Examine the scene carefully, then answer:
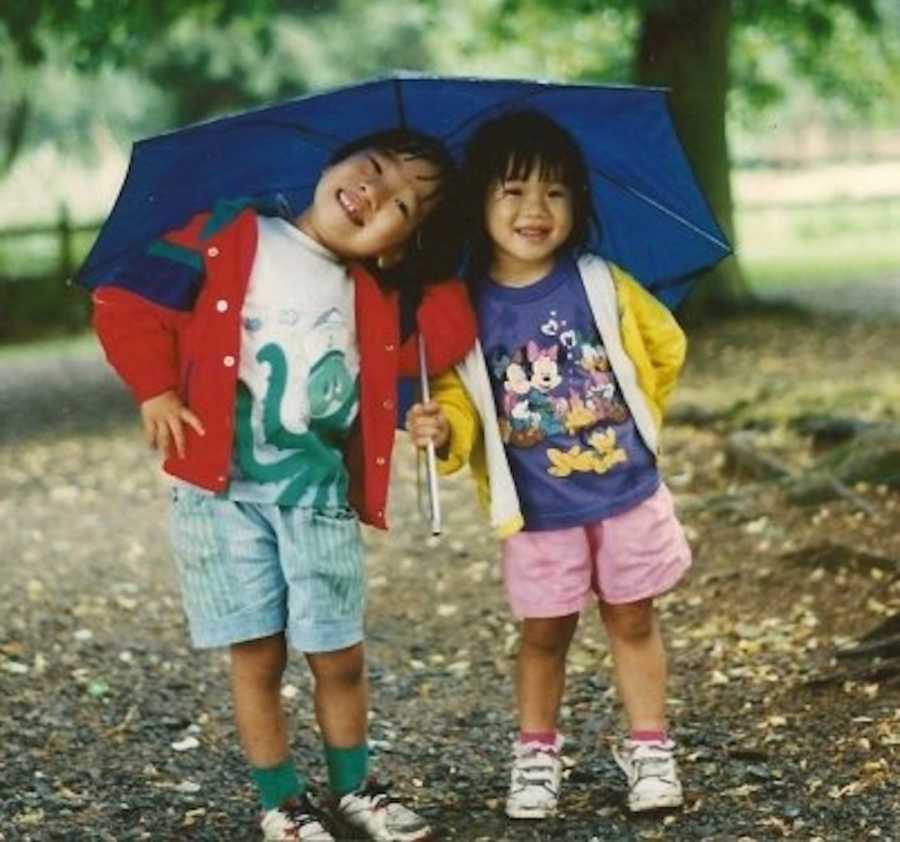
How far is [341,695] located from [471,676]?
1.78 m

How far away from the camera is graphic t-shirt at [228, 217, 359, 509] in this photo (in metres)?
3.50

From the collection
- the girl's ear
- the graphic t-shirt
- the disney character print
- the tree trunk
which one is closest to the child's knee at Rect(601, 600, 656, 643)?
the disney character print

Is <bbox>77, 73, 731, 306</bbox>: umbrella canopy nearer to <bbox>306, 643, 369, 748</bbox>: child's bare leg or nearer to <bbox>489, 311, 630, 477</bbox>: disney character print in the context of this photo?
<bbox>489, 311, 630, 477</bbox>: disney character print

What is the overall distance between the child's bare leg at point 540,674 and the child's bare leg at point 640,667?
98mm

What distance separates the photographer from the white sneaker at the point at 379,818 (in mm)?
3666

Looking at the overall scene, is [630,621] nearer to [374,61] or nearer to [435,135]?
[435,135]

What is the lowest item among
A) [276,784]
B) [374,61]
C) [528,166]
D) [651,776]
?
[651,776]

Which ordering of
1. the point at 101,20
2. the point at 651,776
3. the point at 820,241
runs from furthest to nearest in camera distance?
the point at 820,241, the point at 101,20, the point at 651,776

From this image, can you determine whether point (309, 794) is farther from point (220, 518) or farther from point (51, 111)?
point (51, 111)

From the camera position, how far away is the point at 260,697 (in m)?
3.64

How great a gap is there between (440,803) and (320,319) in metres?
1.21

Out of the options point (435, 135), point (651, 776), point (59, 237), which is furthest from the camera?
point (59, 237)

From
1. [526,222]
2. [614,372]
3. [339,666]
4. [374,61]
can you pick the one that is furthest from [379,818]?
[374,61]

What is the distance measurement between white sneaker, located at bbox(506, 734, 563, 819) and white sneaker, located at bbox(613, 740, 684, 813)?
0.16 m
